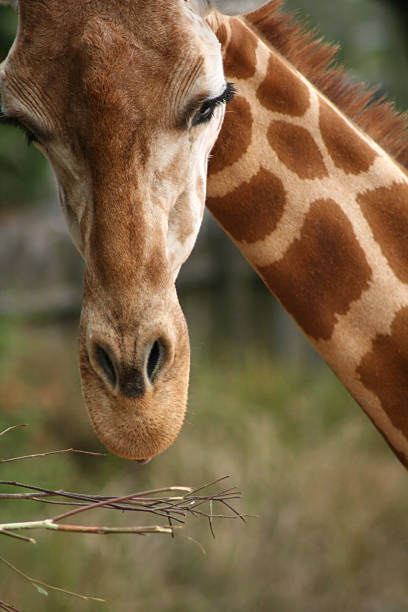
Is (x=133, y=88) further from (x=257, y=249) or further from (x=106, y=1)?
(x=257, y=249)

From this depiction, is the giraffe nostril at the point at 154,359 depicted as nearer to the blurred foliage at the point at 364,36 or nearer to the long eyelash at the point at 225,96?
the long eyelash at the point at 225,96

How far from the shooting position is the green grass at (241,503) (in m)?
4.86

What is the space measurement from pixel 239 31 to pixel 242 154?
333mm

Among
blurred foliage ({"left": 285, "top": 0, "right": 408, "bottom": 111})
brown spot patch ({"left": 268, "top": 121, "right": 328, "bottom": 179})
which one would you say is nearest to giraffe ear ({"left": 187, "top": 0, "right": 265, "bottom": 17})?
brown spot patch ({"left": 268, "top": 121, "right": 328, "bottom": 179})

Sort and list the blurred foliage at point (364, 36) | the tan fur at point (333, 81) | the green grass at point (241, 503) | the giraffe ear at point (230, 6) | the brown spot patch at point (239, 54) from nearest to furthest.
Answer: the giraffe ear at point (230, 6)
the brown spot patch at point (239, 54)
the tan fur at point (333, 81)
the green grass at point (241, 503)
the blurred foliage at point (364, 36)

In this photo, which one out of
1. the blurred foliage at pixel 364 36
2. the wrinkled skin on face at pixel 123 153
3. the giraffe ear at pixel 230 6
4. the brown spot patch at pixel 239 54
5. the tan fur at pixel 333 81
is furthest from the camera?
the blurred foliage at pixel 364 36

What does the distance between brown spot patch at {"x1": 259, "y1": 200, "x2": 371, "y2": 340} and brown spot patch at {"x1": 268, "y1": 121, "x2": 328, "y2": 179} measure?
0.09 metres

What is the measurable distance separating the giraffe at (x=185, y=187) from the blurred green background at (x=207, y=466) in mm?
1596

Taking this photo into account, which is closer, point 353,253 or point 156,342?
point 156,342

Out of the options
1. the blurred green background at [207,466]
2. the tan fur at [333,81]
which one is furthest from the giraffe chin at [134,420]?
the blurred green background at [207,466]

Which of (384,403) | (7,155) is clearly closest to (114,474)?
(7,155)

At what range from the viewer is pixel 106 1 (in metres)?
1.71

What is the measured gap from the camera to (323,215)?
2164mm

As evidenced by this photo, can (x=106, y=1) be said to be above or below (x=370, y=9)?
above
